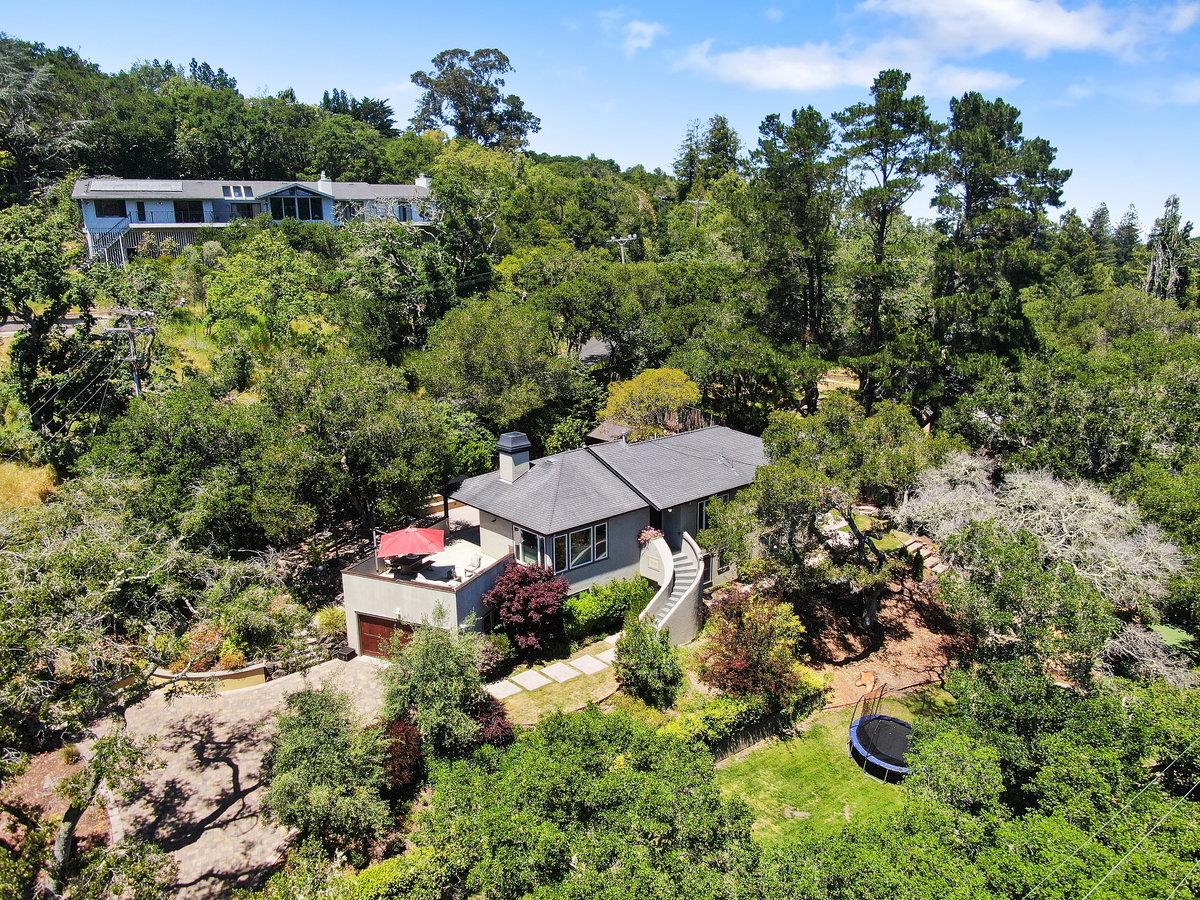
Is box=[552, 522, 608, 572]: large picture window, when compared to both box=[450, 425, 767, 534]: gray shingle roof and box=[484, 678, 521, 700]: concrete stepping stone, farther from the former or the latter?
box=[484, 678, 521, 700]: concrete stepping stone

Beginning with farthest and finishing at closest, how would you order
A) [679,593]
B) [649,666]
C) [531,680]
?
[679,593] → [531,680] → [649,666]

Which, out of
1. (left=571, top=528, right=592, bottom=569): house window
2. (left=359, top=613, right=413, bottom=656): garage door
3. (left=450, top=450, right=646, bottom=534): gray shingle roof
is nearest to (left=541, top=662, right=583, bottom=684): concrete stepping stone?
(left=571, top=528, right=592, bottom=569): house window

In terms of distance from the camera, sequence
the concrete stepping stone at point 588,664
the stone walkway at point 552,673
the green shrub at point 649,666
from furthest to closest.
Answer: the concrete stepping stone at point 588,664, the stone walkway at point 552,673, the green shrub at point 649,666

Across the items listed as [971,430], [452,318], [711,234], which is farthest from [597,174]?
[971,430]

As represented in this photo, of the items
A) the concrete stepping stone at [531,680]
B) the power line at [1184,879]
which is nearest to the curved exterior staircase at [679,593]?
the concrete stepping stone at [531,680]

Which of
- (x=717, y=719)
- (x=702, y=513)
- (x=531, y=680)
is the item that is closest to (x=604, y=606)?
(x=531, y=680)

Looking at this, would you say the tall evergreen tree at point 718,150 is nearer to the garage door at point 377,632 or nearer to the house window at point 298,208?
the house window at point 298,208

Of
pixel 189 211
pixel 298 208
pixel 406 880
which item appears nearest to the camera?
pixel 406 880

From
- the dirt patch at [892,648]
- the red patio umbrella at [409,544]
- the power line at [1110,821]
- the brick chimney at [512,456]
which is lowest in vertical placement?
the dirt patch at [892,648]

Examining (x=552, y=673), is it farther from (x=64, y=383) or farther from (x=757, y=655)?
(x=64, y=383)
